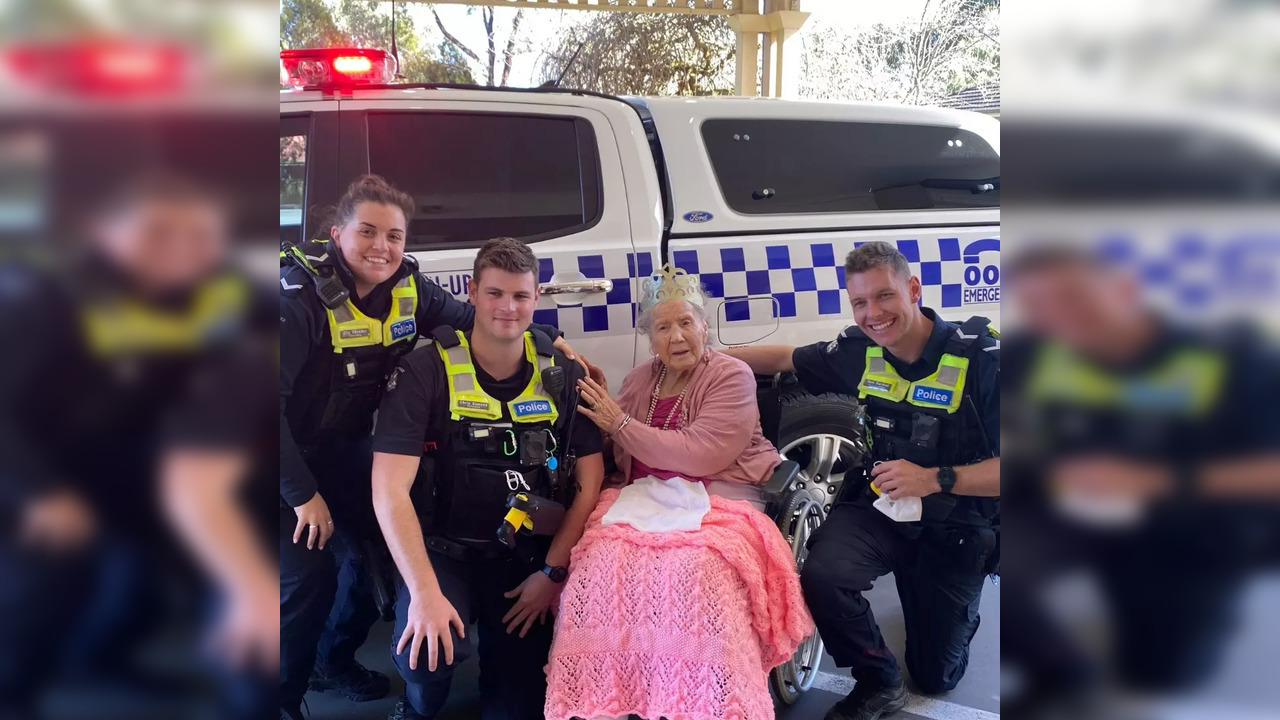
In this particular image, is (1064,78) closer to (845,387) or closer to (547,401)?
(547,401)

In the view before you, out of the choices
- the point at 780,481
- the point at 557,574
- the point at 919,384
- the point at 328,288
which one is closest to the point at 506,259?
the point at 328,288

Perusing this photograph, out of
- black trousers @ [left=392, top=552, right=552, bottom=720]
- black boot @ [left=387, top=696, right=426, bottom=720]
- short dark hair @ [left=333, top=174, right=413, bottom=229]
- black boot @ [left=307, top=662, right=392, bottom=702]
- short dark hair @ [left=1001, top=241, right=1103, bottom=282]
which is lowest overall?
black boot @ [left=307, top=662, right=392, bottom=702]

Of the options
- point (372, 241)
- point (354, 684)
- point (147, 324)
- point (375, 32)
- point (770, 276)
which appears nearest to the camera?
point (147, 324)

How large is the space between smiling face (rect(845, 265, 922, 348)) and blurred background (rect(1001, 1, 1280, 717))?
1925mm

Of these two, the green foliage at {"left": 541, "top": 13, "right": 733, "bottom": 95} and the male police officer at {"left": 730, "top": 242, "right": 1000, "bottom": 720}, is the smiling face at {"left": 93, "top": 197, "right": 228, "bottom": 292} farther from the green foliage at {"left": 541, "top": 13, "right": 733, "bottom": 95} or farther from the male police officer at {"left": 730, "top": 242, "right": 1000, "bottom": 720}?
the green foliage at {"left": 541, "top": 13, "right": 733, "bottom": 95}

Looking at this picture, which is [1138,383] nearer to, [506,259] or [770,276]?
[506,259]

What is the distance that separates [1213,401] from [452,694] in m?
2.67

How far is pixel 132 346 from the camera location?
560 mm

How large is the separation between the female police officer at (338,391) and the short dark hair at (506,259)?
0.26 metres

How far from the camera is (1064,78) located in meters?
0.64

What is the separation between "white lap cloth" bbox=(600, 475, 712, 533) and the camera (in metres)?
2.42

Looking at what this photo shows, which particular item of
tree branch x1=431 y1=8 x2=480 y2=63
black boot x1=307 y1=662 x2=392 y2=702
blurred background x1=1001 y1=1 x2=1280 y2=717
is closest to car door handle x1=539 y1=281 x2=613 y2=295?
black boot x1=307 y1=662 x2=392 y2=702

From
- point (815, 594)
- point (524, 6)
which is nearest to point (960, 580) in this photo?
point (815, 594)

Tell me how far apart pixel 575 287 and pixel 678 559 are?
1.21 meters
